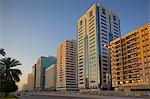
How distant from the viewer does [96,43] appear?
128m

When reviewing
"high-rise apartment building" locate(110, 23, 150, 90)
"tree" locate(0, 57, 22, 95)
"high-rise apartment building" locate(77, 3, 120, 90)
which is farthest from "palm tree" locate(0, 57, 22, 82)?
"high-rise apartment building" locate(77, 3, 120, 90)

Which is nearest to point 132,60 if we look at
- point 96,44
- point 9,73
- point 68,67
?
point 96,44

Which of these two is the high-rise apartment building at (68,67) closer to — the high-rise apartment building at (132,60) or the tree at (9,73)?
the high-rise apartment building at (132,60)

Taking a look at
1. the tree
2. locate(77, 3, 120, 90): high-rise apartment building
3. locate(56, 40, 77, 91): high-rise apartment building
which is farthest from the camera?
locate(56, 40, 77, 91): high-rise apartment building

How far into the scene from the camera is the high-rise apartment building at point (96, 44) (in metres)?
124

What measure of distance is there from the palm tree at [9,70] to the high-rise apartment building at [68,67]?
393 feet

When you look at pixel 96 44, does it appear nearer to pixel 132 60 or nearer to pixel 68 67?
pixel 132 60

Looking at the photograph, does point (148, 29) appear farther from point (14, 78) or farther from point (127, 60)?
point (14, 78)

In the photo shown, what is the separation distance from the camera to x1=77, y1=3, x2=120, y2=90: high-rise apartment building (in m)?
124

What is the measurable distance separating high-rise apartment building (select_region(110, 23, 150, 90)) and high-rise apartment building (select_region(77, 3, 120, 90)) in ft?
46.0

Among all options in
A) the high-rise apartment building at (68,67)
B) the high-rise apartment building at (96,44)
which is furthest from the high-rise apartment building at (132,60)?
the high-rise apartment building at (68,67)

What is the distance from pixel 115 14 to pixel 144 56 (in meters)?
70.2

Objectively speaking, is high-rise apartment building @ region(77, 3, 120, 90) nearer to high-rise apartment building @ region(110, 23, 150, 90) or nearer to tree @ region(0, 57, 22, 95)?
high-rise apartment building @ region(110, 23, 150, 90)

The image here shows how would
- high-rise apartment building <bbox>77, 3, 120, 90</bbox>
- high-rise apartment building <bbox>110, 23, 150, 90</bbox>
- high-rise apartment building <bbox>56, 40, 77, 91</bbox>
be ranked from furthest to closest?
high-rise apartment building <bbox>56, 40, 77, 91</bbox>, high-rise apartment building <bbox>77, 3, 120, 90</bbox>, high-rise apartment building <bbox>110, 23, 150, 90</bbox>
